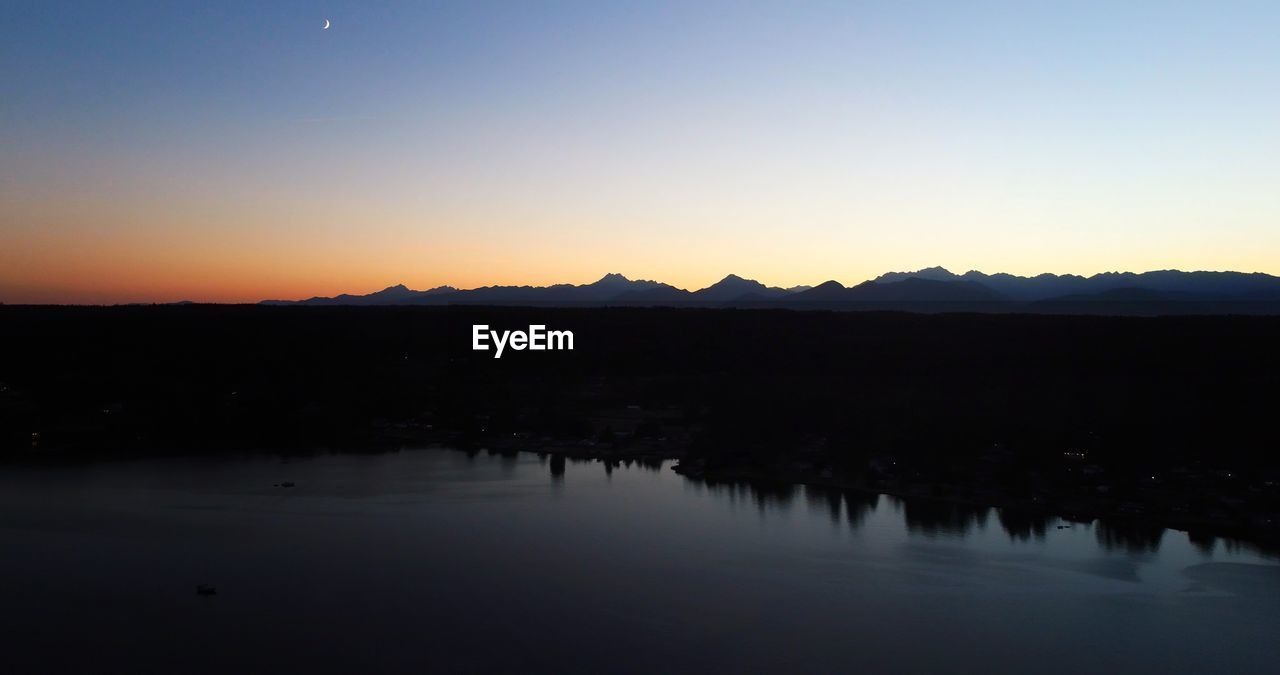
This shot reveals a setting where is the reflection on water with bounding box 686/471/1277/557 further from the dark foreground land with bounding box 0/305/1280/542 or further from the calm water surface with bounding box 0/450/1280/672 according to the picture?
the dark foreground land with bounding box 0/305/1280/542

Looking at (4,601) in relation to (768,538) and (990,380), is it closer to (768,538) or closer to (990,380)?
(768,538)

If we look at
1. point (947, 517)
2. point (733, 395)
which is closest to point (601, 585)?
A: point (947, 517)

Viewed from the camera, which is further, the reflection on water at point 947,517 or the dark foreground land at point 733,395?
the dark foreground land at point 733,395

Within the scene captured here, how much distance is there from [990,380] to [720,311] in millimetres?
10704

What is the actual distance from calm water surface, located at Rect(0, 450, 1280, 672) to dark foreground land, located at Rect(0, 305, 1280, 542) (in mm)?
2337

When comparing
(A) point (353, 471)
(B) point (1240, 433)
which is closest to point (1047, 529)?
(B) point (1240, 433)

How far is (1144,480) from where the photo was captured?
14.7 metres

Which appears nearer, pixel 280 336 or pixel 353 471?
pixel 353 471

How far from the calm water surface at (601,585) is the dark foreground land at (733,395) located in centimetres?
234

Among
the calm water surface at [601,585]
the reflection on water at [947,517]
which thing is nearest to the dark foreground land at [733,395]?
the reflection on water at [947,517]

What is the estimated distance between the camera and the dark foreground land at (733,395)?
1587 cm

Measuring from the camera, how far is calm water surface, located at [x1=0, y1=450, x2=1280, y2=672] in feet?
27.9

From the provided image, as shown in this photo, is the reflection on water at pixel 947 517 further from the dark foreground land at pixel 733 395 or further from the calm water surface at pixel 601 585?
the dark foreground land at pixel 733 395

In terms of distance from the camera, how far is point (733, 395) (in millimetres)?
25188
